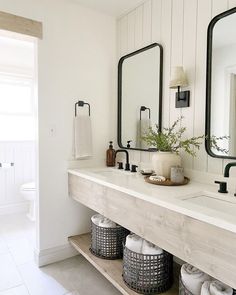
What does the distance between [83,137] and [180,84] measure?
1.02 metres

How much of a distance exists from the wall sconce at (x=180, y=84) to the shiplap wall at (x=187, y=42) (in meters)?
0.04

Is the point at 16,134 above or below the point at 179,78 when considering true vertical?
below

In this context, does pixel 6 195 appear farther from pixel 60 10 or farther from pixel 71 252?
pixel 60 10

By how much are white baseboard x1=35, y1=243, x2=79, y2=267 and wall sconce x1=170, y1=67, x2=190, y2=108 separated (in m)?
1.63

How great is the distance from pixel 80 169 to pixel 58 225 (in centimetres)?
55

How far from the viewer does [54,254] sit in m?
2.26

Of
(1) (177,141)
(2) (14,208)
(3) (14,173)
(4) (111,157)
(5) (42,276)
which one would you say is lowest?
(5) (42,276)

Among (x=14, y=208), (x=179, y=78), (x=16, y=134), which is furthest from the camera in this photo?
(x=16, y=134)

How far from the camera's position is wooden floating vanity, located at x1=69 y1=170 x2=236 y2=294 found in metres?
1.02

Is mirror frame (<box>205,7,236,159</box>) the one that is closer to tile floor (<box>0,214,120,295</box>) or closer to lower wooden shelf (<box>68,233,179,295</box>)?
lower wooden shelf (<box>68,233,179,295</box>)

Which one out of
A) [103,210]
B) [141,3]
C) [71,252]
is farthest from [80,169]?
[141,3]

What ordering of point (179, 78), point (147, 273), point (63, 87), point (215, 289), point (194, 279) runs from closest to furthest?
point (215, 289)
point (194, 279)
point (147, 273)
point (179, 78)
point (63, 87)

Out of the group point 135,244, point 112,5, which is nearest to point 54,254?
point 135,244

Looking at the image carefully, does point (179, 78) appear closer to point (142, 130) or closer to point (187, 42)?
point (187, 42)
